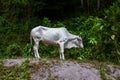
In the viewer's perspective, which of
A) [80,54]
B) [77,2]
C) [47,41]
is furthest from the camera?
[77,2]

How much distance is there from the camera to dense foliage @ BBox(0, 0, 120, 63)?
9.44 metres

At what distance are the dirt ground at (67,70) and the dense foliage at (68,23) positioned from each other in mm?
1716

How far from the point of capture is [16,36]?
12180mm

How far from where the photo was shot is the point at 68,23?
1196cm

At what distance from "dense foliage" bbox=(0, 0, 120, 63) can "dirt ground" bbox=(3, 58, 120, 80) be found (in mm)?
1716

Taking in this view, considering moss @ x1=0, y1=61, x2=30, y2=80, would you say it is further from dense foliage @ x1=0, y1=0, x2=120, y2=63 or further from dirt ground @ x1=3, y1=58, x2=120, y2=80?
dense foliage @ x1=0, y1=0, x2=120, y2=63

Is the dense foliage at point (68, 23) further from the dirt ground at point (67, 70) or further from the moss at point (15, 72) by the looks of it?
the moss at point (15, 72)

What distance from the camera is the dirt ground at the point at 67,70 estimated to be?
21.2 feet

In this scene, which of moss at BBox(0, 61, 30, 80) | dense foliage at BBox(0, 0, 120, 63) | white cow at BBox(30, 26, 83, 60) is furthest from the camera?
dense foliage at BBox(0, 0, 120, 63)

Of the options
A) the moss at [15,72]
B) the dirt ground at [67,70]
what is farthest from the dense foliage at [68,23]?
the moss at [15,72]

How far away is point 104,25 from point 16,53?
2.40 meters

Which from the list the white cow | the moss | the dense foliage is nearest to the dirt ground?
the moss

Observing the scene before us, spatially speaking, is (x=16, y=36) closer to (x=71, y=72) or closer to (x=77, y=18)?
(x=77, y=18)

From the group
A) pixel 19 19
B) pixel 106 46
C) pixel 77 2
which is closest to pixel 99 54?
pixel 106 46
